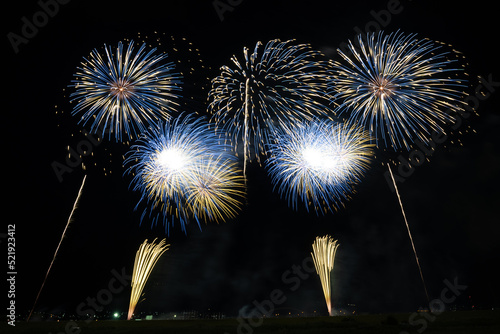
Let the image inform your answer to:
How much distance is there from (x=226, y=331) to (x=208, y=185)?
40.0 feet

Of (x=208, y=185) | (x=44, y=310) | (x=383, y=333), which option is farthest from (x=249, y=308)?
(x=383, y=333)

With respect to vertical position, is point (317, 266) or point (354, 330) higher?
point (317, 266)

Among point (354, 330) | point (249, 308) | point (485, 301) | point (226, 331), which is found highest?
point (226, 331)

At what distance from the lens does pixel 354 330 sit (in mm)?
19656

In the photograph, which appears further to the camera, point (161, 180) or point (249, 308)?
point (249, 308)

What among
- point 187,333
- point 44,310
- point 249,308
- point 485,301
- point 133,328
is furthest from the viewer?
point 249,308

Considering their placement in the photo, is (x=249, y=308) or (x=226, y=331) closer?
(x=226, y=331)

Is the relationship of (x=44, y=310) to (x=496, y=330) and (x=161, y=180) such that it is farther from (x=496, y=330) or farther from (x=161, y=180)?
(x=496, y=330)

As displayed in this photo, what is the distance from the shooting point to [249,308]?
8700 cm

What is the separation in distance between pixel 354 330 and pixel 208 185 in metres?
16.0

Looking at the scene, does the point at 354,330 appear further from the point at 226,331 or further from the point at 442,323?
the point at 226,331

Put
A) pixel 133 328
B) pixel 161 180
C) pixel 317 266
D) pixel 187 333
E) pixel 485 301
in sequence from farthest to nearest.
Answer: pixel 485 301 → pixel 317 266 → pixel 161 180 → pixel 133 328 → pixel 187 333

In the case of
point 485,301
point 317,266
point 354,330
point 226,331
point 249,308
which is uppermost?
point 317,266

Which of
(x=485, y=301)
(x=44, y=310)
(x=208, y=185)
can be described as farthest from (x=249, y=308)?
(x=208, y=185)
